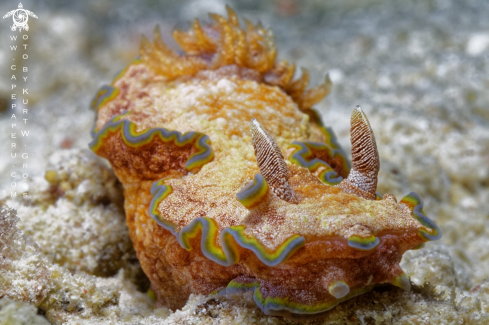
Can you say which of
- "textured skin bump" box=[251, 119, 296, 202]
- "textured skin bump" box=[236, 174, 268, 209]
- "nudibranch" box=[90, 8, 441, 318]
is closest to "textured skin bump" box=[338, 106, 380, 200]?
"nudibranch" box=[90, 8, 441, 318]

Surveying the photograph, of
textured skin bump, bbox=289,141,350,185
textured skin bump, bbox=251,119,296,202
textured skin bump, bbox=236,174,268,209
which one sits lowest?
textured skin bump, bbox=236,174,268,209

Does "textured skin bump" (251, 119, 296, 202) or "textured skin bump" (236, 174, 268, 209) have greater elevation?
"textured skin bump" (251, 119, 296, 202)

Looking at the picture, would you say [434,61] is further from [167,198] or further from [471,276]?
[167,198]

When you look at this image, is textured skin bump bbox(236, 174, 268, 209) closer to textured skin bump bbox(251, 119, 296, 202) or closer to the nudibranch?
the nudibranch

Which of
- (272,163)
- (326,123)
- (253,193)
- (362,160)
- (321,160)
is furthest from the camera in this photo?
(326,123)

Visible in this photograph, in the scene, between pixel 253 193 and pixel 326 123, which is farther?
pixel 326 123

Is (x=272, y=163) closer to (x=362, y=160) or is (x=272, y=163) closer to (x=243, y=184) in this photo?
(x=243, y=184)

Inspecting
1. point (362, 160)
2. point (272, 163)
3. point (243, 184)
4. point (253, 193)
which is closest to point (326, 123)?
point (362, 160)
